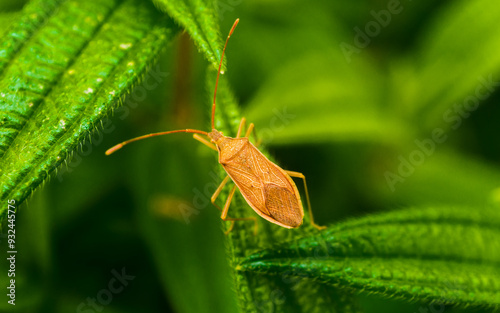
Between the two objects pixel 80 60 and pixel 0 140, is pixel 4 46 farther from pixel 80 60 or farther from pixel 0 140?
pixel 0 140

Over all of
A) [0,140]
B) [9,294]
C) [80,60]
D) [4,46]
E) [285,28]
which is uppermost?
[285,28]

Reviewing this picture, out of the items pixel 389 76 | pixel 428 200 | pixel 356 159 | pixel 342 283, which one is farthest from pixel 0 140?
pixel 389 76

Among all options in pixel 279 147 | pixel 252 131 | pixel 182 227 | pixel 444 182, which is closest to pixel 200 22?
pixel 252 131

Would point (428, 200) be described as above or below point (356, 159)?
below

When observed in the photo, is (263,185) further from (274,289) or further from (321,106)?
(321,106)

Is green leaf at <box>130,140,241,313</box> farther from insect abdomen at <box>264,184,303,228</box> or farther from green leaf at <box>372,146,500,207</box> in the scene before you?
green leaf at <box>372,146,500,207</box>

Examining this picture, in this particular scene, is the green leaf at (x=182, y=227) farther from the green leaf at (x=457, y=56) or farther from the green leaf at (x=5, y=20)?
the green leaf at (x=457, y=56)

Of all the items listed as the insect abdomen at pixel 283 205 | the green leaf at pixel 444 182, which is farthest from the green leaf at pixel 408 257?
the green leaf at pixel 444 182
